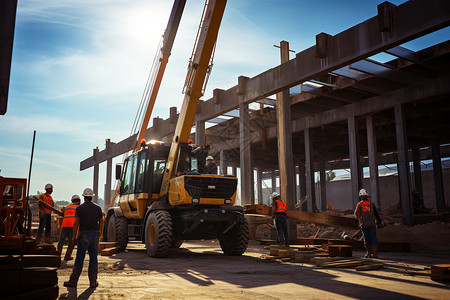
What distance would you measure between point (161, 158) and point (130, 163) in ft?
4.54

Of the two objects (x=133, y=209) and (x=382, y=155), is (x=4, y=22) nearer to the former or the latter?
(x=133, y=209)

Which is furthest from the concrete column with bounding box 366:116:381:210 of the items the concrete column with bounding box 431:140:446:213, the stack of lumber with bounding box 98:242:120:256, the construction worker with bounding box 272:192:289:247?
the stack of lumber with bounding box 98:242:120:256

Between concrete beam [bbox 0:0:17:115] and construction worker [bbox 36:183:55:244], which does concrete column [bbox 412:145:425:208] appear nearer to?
construction worker [bbox 36:183:55:244]

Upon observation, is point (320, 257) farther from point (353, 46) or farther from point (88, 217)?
point (353, 46)

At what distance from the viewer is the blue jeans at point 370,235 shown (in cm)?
1045

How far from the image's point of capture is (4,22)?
12.5ft

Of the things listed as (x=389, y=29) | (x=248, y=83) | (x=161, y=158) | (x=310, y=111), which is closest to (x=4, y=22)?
(x=161, y=158)

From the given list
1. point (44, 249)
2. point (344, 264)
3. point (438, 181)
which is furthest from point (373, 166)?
point (44, 249)

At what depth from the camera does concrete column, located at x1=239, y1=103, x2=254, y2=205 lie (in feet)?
54.2

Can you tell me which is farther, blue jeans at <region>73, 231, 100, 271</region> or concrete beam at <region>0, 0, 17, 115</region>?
blue jeans at <region>73, 231, 100, 271</region>

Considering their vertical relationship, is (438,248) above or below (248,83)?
below

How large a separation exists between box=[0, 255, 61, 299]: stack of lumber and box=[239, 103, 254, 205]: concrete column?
11752 millimetres

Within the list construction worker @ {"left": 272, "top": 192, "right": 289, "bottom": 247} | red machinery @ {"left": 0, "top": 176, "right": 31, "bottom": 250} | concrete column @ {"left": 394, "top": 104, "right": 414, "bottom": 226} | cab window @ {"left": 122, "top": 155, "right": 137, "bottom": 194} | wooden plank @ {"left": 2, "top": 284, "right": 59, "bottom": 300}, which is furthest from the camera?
concrete column @ {"left": 394, "top": 104, "right": 414, "bottom": 226}

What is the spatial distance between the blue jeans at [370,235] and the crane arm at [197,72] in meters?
5.34
